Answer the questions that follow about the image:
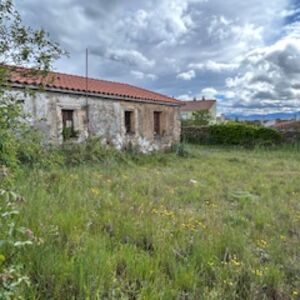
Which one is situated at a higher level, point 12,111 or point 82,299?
point 12,111

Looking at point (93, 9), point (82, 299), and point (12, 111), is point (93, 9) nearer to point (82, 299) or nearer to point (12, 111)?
point (12, 111)

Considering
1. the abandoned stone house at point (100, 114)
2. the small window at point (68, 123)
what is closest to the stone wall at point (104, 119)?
the abandoned stone house at point (100, 114)

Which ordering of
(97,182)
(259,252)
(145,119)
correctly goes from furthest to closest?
1. (145,119)
2. (97,182)
3. (259,252)

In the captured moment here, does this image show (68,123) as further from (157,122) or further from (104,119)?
(157,122)

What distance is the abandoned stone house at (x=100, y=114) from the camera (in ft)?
33.0

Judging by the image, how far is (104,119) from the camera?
12.3m

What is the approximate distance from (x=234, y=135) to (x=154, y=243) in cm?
1870

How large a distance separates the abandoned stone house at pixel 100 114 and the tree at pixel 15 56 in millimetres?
3961

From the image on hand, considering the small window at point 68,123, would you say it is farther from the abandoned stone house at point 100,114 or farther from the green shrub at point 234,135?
the green shrub at point 234,135

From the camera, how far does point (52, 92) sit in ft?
33.4

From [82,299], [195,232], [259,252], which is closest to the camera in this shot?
[82,299]

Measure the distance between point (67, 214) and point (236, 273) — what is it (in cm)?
202

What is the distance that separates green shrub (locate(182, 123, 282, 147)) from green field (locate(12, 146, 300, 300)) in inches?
563

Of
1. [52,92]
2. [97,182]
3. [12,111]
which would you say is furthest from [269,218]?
[52,92]
